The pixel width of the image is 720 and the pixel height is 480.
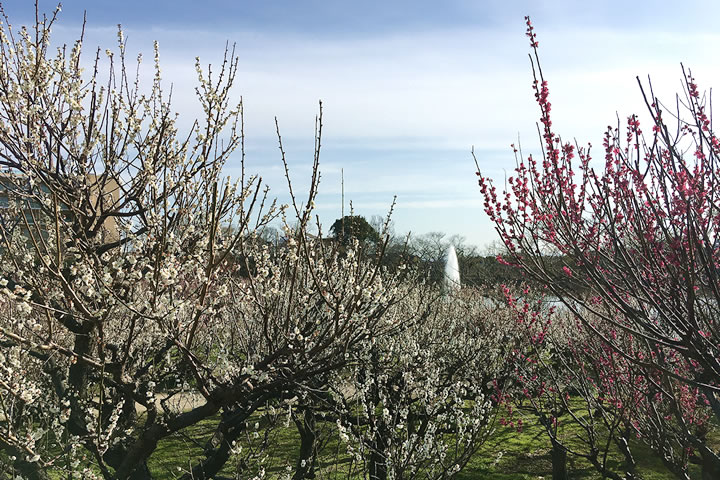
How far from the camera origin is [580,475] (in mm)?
8953

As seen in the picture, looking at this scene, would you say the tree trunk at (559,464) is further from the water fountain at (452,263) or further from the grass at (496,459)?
the water fountain at (452,263)

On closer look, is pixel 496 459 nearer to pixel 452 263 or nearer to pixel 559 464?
pixel 559 464

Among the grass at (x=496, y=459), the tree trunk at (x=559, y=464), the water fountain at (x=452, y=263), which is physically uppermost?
the water fountain at (x=452, y=263)

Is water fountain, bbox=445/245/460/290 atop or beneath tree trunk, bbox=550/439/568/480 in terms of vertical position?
Result: atop

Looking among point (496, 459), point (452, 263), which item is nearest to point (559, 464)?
point (496, 459)

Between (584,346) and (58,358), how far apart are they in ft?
21.8

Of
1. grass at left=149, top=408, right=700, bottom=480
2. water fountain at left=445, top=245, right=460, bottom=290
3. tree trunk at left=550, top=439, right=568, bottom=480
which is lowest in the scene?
grass at left=149, top=408, right=700, bottom=480

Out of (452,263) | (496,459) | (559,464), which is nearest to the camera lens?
(559,464)

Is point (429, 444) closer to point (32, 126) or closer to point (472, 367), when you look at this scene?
point (472, 367)

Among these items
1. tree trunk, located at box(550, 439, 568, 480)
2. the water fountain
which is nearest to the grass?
tree trunk, located at box(550, 439, 568, 480)

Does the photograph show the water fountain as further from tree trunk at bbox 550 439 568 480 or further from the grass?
tree trunk at bbox 550 439 568 480

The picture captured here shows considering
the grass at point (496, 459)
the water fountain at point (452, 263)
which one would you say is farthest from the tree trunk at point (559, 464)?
the water fountain at point (452, 263)

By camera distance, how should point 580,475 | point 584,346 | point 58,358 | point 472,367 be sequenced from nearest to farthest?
point 58,358 → point 584,346 → point 472,367 → point 580,475

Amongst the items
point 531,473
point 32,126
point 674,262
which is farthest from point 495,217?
point 531,473
